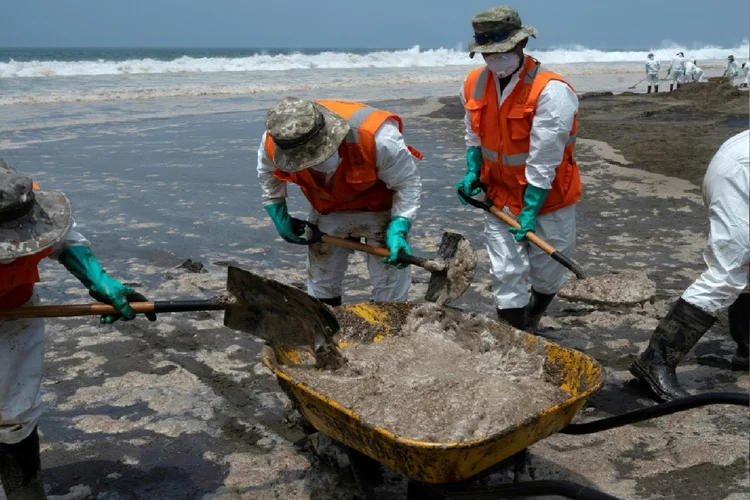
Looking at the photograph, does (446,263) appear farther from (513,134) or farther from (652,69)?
(652,69)

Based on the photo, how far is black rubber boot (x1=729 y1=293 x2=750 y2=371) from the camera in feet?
13.9

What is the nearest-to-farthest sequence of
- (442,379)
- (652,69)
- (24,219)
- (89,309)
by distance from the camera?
(24,219) < (89,309) < (442,379) < (652,69)

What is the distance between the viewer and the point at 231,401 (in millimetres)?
4031

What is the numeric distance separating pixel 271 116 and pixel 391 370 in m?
1.34

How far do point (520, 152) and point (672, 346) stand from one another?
1.29 meters

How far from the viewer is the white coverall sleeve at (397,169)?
12.3 feet

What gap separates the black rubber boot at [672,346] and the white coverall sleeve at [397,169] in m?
1.43

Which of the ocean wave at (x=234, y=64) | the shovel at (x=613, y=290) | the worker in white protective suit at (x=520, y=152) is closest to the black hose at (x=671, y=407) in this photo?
the worker in white protective suit at (x=520, y=152)

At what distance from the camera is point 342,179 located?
385 cm

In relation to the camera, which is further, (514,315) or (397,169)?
(514,315)

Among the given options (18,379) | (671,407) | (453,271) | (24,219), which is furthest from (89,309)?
(671,407)

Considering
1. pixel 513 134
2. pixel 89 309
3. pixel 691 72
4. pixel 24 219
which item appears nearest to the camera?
pixel 24 219

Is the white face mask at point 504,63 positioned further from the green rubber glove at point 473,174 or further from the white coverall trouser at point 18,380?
the white coverall trouser at point 18,380

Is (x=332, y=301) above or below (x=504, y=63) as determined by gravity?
below
